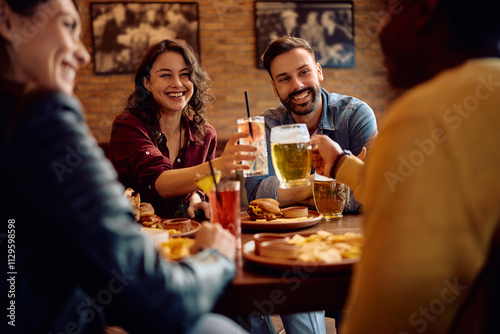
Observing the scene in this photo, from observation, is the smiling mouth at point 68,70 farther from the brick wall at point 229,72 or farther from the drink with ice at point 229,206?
the brick wall at point 229,72

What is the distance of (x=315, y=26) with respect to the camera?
16.0ft

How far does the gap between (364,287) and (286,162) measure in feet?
2.49

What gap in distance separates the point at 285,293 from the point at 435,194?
15.8 inches

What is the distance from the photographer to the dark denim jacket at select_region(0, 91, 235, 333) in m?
0.65

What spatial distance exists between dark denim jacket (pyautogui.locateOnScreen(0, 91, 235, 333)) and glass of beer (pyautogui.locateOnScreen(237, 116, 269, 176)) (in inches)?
34.0

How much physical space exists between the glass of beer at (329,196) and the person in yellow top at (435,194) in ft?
2.84

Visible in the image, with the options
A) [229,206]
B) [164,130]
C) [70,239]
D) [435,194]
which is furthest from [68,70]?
[164,130]

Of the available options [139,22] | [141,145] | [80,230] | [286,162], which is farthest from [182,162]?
[139,22]

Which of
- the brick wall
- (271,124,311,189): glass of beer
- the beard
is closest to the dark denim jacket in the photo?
(271,124,311,189): glass of beer

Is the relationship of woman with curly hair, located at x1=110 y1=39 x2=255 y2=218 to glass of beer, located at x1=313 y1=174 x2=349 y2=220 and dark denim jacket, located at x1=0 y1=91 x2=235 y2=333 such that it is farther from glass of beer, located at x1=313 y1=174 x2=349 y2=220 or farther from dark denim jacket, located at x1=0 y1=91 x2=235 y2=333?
dark denim jacket, located at x1=0 y1=91 x2=235 y2=333

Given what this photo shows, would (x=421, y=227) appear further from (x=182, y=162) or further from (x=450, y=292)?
(x=182, y=162)

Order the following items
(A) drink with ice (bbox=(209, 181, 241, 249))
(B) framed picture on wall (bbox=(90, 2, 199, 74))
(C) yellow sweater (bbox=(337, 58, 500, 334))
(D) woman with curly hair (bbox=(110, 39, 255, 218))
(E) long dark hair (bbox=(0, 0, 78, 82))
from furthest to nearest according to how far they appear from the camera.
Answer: (B) framed picture on wall (bbox=(90, 2, 199, 74)), (D) woman with curly hair (bbox=(110, 39, 255, 218)), (A) drink with ice (bbox=(209, 181, 241, 249)), (E) long dark hair (bbox=(0, 0, 78, 82)), (C) yellow sweater (bbox=(337, 58, 500, 334))

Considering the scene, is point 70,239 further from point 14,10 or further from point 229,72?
point 229,72

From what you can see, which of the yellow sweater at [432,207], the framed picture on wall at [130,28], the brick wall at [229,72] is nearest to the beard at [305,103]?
the yellow sweater at [432,207]
